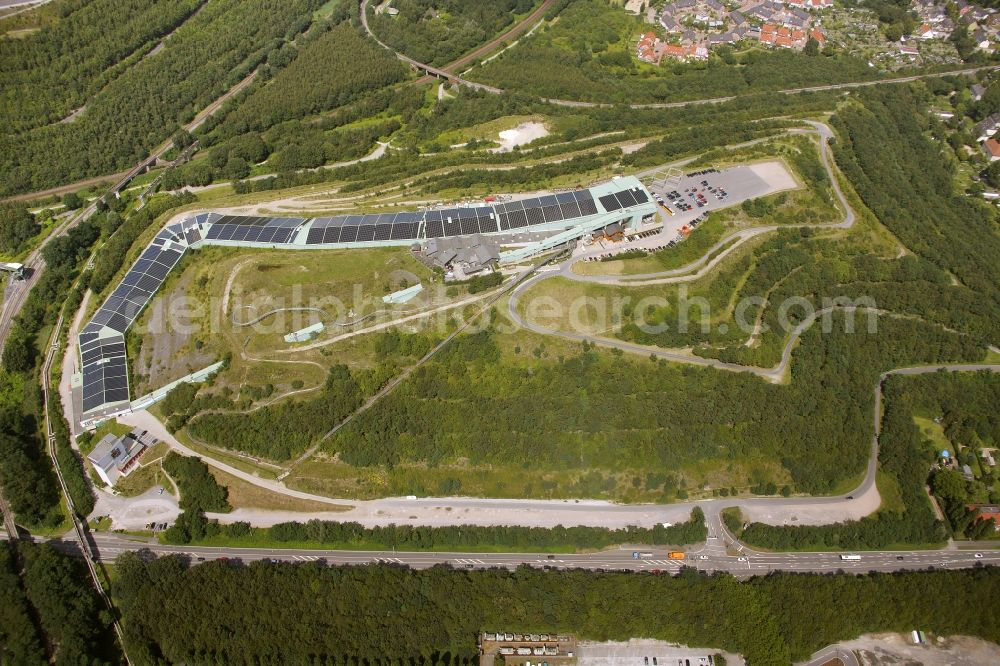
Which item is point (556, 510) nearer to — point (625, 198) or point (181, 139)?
point (625, 198)

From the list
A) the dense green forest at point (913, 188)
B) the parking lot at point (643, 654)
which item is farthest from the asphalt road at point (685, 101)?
the parking lot at point (643, 654)

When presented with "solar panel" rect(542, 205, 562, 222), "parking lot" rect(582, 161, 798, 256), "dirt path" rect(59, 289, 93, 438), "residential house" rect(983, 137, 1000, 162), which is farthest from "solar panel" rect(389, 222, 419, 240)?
"residential house" rect(983, 137, 1000, 162)

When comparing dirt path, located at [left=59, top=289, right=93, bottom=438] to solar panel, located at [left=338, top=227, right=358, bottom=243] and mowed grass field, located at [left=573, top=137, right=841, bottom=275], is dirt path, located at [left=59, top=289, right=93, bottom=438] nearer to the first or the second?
solar panel, located at [left=338, top=227, right=358, bottom=243]

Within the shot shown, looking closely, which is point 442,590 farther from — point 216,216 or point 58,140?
point 58,140

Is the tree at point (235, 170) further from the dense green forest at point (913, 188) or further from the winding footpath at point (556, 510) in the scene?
the dense green forest at point (913, 188)

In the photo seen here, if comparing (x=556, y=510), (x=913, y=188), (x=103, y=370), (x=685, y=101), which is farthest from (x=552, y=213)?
(x=913, y=188)
